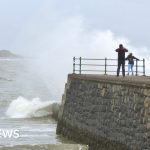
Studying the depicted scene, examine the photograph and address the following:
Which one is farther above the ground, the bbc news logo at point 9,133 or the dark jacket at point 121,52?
the dark jacket at point 121,52

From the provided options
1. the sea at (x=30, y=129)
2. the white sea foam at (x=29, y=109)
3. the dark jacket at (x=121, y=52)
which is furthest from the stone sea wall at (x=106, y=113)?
the white sea foam at (x=29, y=109)

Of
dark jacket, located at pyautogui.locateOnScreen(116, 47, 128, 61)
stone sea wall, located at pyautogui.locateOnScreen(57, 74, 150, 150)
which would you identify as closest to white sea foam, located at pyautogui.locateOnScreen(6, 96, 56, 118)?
stone sea wall, located at pyautogui.locateOnScreen(57, 74, 150, 150)

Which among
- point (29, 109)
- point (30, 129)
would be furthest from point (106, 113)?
point (29, 109)

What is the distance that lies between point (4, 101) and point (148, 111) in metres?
32.8

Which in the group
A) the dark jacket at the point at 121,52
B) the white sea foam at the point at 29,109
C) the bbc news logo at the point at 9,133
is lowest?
the bbc news logo at the point at 9,133

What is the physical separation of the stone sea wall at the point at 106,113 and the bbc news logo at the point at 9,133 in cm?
177

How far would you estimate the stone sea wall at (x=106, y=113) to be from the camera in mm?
16188

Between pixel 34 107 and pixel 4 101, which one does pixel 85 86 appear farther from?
pixel 4 101

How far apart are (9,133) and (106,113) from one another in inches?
268

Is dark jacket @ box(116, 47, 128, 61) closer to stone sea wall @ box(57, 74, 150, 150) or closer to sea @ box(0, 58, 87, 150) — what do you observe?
stone sea wall @ box(57, 74, 150, 150)

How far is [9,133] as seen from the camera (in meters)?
24.5

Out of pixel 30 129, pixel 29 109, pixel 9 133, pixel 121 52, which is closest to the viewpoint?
pixel 121 52

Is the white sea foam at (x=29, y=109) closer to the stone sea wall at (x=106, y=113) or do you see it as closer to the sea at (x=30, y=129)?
the sea at (x=30, y=129)

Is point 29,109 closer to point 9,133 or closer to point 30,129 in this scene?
point 30,129
